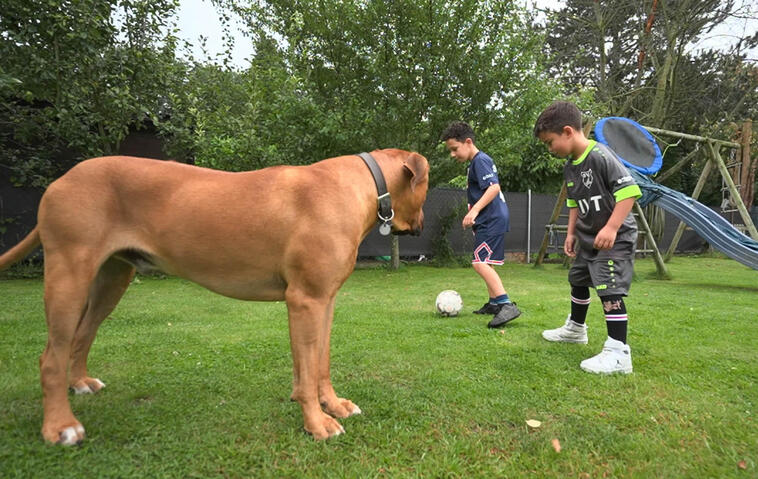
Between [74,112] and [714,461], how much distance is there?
10.7 meters

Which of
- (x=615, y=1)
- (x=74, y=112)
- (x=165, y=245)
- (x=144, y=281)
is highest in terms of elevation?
(x=615, y=1)

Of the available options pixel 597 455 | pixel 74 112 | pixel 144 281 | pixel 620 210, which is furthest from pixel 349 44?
pixel 597 455

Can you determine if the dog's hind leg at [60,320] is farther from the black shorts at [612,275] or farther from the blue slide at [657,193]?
the blue slide at [657,193]

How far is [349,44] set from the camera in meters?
10.4

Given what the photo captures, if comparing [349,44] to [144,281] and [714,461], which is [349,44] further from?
[714,461]

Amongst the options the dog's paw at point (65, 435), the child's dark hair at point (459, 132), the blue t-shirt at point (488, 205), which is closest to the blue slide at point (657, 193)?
the blue t-shirt at point (488, 205)

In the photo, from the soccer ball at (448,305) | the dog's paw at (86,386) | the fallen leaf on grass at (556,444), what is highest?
the fallen leaf on grass at (556,444)

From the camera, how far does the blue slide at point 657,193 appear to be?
727cm

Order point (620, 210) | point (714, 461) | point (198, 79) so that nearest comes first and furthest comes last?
point (714, 461) < point (620, 210) < point (198, 79)

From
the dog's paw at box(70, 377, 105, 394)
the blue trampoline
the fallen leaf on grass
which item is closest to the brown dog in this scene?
the dog's paw at box(70, 377, 105, 394)

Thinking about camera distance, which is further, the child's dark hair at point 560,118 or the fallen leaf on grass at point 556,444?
the child's dark hair at point 560,118

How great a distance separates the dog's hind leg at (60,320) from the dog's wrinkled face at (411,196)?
176 cm

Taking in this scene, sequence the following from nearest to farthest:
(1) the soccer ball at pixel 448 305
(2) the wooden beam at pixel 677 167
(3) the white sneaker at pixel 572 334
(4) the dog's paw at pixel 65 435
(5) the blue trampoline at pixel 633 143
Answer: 1. (4) the dog's paw at pixel 65 435
2. (3) the white sneaker at pixel 572 334
3. (1) the soccer ball at pixel 448 305
4. (5) the blue trampoline at pixel 633 143
5. (2) the wooden beam at pixel 677 167

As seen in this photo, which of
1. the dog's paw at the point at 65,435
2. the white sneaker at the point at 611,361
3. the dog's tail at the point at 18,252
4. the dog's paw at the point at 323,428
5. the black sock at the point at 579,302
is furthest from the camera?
the black sock at the point at 579,302
